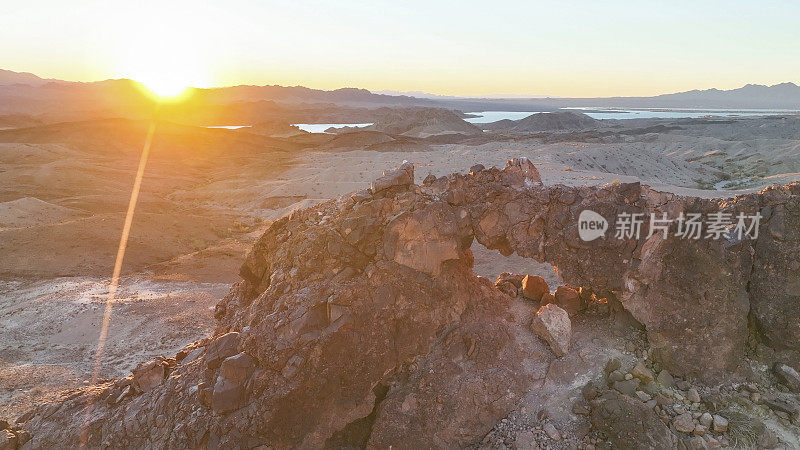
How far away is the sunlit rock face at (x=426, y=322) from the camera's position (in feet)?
21.5

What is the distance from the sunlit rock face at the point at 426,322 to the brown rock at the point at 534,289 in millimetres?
975

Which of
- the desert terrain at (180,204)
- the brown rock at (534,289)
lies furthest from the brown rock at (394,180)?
the brown rock at (534,289)

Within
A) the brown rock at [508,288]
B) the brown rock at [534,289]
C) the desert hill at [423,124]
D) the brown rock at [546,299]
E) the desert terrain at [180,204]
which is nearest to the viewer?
the brown rock at [546,299]

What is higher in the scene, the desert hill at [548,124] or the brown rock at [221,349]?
the desert hill at [548,124]

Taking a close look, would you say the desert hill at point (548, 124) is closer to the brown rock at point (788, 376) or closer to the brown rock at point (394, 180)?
the brown rock at point (394, 180)

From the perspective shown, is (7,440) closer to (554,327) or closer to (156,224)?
(554,327)

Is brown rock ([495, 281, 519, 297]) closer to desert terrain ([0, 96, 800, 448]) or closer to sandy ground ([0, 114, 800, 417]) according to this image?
desert terrain ([0, 96, 800, 448])

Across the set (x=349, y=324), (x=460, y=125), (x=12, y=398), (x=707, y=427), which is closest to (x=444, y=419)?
(x=349, y=324)

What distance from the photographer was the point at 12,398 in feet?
30.1

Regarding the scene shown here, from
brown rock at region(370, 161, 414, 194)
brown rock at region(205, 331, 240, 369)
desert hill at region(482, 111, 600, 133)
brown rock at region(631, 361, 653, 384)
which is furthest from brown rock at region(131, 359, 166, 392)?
desert hill at region(482, 111, 600, 133)

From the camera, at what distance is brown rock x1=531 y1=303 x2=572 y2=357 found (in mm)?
7215

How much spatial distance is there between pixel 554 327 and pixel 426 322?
2.01 m

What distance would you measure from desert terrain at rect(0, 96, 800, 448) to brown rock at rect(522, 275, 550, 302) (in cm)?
96

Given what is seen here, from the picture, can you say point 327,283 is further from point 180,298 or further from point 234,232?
point 234,232
